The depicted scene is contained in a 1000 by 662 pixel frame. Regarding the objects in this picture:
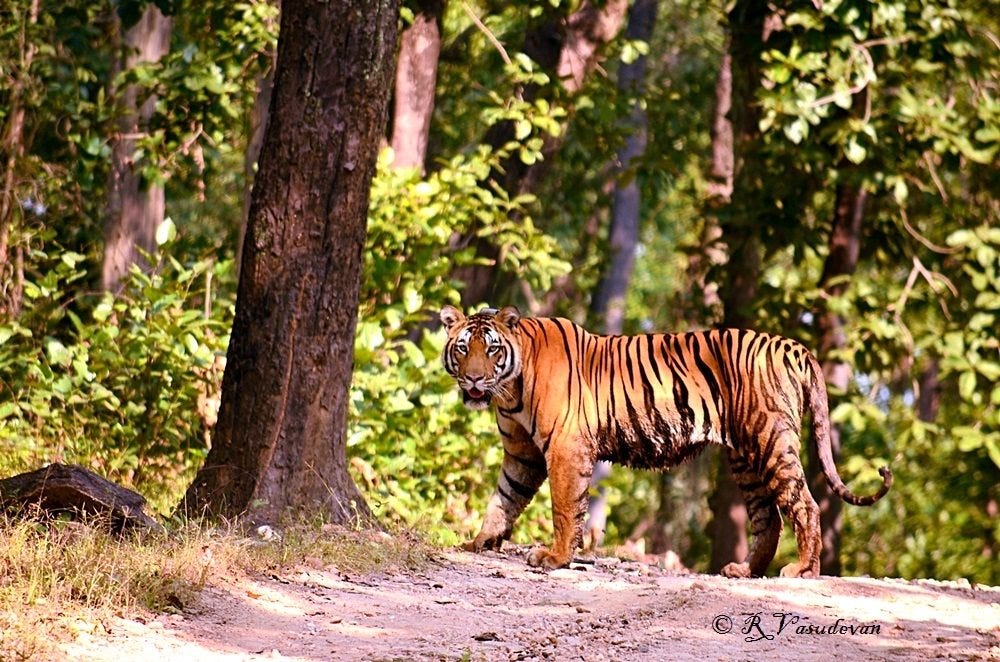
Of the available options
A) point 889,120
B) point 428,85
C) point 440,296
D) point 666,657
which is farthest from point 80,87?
point 666,657

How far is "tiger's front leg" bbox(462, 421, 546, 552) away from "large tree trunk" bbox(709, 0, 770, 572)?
461 centimetres

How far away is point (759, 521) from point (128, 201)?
22.1ft

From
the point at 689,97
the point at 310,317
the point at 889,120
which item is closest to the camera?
the point at 310,317

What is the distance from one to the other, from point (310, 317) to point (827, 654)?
2.99 metres

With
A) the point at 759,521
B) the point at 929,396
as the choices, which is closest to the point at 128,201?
the point at 759,521

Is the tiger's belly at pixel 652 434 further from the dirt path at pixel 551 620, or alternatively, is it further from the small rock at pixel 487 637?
the small rock at pixel 487 637

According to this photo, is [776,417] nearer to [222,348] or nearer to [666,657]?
[666,657]

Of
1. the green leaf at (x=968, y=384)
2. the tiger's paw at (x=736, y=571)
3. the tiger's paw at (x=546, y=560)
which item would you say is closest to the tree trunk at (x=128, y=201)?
the tiger's paw at (x=546, y=560)

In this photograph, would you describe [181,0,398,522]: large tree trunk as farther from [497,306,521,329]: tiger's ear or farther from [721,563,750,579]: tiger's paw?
[721,563,750,579]: tiger's paw

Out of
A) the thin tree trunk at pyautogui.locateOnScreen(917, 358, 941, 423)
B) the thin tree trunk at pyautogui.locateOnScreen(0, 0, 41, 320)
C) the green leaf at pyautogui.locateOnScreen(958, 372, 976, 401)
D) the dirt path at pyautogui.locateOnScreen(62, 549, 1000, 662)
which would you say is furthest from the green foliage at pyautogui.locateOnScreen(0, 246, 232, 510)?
the thin tree trunk at pyautogui.locateOnScreen(917, 358, 941, 423)

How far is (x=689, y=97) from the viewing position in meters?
19.9

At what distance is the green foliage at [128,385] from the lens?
378 inches

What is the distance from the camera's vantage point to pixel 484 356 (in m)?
7.97

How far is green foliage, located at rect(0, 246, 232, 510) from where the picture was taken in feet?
Answer: 31.5
